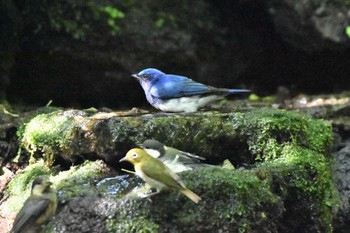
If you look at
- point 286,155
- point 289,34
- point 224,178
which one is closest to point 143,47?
point 289,34

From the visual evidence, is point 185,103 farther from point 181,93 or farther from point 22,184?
point 22,184

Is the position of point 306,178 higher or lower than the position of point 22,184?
higher

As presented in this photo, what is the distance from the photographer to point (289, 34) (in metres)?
9.21

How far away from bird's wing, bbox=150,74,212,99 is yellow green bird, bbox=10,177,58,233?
1.69m

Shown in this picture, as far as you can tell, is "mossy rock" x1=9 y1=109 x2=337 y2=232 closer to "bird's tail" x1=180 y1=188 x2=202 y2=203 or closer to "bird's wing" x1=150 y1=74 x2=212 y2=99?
"bird's tail" x1=180 y1=188 x2=202 y2=203

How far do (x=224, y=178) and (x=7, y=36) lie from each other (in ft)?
16.8

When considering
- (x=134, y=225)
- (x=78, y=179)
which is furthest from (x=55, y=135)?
(x=134, y=225)

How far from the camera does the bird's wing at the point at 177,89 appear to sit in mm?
5520

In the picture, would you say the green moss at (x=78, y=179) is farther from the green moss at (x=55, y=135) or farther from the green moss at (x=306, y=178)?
the green moss at (x=306, y=178)

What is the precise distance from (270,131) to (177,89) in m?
0.98

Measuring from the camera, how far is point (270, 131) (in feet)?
16.8

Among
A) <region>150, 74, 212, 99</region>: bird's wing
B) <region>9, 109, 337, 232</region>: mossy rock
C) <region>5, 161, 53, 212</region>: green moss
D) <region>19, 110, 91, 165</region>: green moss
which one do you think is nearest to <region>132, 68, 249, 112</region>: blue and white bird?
<region>150, 74, 212, 99</region>: bird's wing

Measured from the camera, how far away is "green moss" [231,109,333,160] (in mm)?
5074

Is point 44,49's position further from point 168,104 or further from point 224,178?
point 224,178
